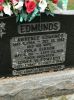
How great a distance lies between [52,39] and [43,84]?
0.59 meters

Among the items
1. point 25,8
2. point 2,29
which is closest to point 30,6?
point 25,8

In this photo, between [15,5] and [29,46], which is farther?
[29,46]

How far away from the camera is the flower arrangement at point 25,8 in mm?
4480

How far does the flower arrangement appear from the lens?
448 cm

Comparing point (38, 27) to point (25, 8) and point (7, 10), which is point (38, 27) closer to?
point (25, 8)

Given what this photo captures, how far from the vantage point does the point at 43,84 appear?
4.91 meters

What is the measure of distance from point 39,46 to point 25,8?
0.56 metres

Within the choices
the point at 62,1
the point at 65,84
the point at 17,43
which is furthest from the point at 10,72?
the point at 62,1

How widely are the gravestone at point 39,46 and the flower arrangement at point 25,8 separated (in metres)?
0.10

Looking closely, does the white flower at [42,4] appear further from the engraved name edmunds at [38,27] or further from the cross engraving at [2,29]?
the cross engraving at [2,29]

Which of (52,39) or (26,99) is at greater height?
(52,39)

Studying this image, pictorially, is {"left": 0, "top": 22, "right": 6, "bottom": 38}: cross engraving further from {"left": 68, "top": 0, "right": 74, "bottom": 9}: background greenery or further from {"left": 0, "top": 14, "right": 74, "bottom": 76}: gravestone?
{"left": 68, "top": 0, "right": 74, "bottom": 9}: background greenery

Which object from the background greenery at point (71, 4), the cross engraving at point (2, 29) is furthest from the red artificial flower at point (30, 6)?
the background greenery at point (71, 4)

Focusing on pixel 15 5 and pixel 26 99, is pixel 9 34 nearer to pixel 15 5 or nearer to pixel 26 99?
pixel 15 5
